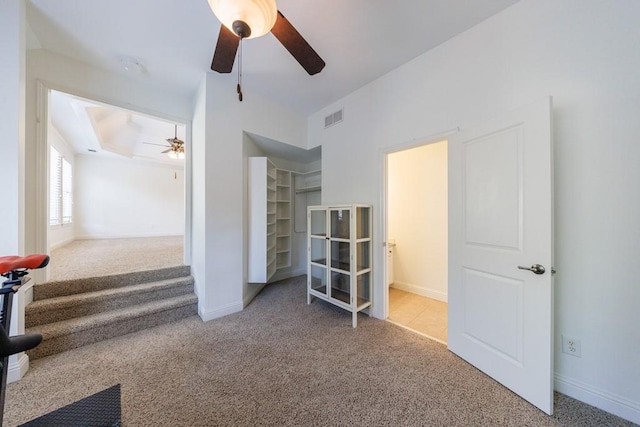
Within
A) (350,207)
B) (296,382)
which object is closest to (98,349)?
(296,382)

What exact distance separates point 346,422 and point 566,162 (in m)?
2.25

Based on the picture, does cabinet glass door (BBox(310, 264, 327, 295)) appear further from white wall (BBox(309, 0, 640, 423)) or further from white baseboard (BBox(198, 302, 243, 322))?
white wall (BBox(309, 0, 640, 423))

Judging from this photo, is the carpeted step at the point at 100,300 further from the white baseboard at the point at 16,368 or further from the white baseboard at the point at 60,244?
the white baseboard at the point at 60,244

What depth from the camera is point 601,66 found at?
4.66 feet

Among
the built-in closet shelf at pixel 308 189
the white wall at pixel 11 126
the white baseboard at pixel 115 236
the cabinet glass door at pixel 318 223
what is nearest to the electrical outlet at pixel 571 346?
the cabinet glass door at pixel 318 223

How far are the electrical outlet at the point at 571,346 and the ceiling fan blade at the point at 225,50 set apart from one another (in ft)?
9.82

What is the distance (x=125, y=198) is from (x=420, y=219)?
316 inches

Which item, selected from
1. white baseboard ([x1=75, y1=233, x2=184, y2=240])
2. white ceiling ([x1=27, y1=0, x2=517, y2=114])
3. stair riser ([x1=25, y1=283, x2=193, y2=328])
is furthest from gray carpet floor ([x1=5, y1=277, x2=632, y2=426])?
white baseboard ([x1=75, y1=233, x2=184, y2=240])

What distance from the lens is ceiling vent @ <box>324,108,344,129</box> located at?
10.2 ft

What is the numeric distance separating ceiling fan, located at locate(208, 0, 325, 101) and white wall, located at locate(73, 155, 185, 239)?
6381 mm

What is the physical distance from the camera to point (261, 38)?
2057 mm

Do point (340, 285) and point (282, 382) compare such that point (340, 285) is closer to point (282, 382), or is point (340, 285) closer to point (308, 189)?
point (282, 382)

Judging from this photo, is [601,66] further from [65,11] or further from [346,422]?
[65,11]

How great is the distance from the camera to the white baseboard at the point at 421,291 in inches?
127
